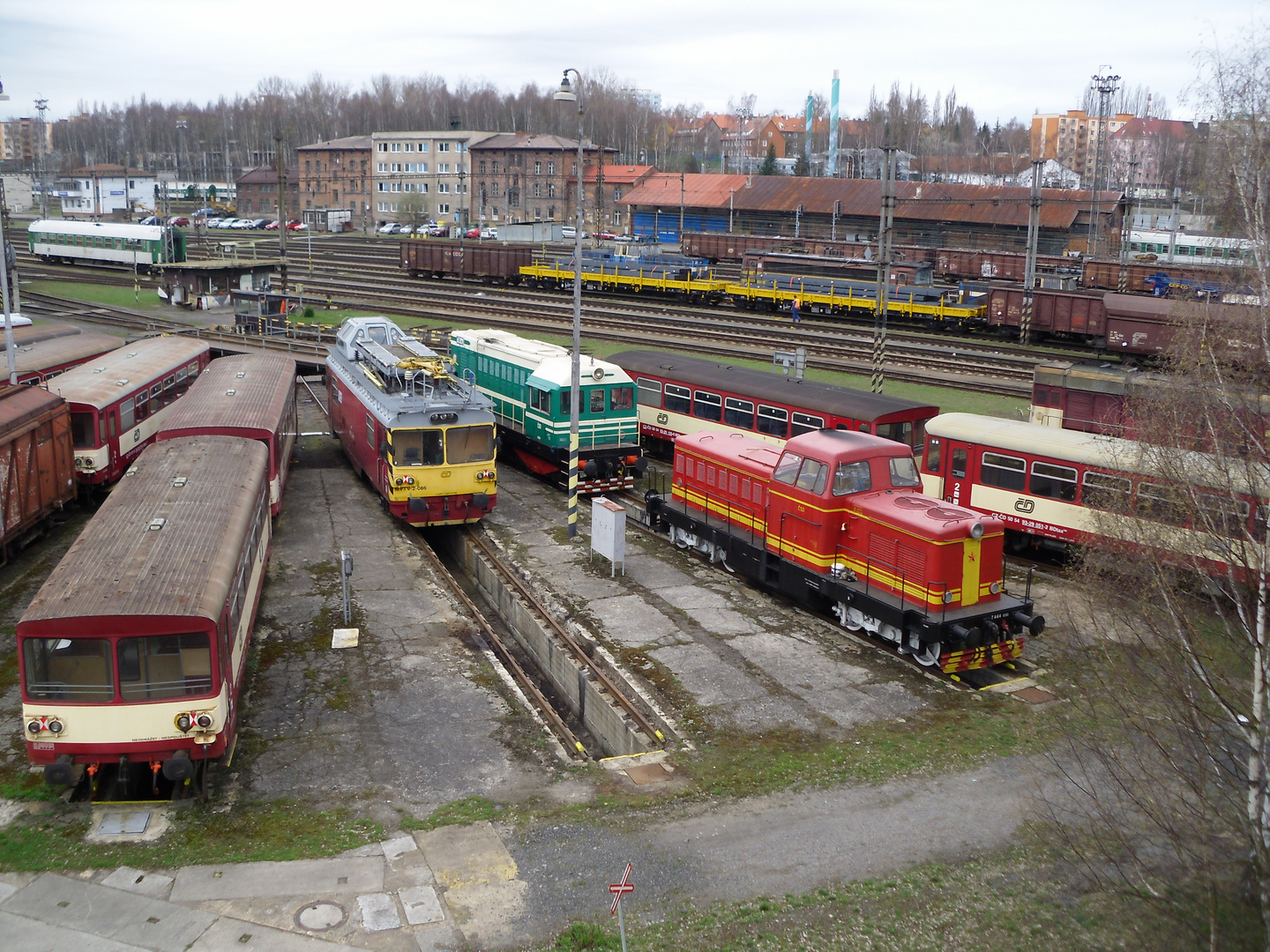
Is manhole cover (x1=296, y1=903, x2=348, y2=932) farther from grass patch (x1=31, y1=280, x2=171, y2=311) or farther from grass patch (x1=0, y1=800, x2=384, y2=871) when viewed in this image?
grass patch (x1=31, y1=280, x2=171, y2=311)

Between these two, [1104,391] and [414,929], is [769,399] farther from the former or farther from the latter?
[414,929]

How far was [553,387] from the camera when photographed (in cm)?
2519

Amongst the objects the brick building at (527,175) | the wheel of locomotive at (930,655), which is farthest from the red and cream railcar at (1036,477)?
the brick building at (527,175)

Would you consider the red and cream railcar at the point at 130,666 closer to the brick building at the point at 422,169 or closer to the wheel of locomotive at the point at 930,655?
the wheel of locomotive at the point at 930,655

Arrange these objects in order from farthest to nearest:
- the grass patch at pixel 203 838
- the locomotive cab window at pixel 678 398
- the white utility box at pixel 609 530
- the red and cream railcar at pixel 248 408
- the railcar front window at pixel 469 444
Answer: the locomotive cab window at pixel 678 398 → the railcar front window at pixel 469 444 → the red and cream railcar at pixel 248 408 → the white utility box at pixel 609 530 → the grass patch at pixel 203 838

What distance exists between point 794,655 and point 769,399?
980 cm

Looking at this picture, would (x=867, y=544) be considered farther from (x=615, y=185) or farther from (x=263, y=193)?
(x=263, y=193)

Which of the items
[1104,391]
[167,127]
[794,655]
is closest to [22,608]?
[794,655]

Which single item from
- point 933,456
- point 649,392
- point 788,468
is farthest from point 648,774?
point 649,392

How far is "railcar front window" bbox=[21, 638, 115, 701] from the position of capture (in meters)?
11.0

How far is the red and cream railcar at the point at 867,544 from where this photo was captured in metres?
15.2

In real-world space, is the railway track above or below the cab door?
below

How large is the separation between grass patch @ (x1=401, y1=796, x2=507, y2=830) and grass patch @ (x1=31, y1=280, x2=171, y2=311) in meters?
51.5

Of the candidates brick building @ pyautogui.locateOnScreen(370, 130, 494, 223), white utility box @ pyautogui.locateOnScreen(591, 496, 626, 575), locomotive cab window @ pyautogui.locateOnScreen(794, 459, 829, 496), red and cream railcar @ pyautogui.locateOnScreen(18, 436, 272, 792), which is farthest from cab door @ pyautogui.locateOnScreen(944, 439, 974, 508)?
brick building @ pyautogui.locateOnScreen(370, 130, 494, 223)
